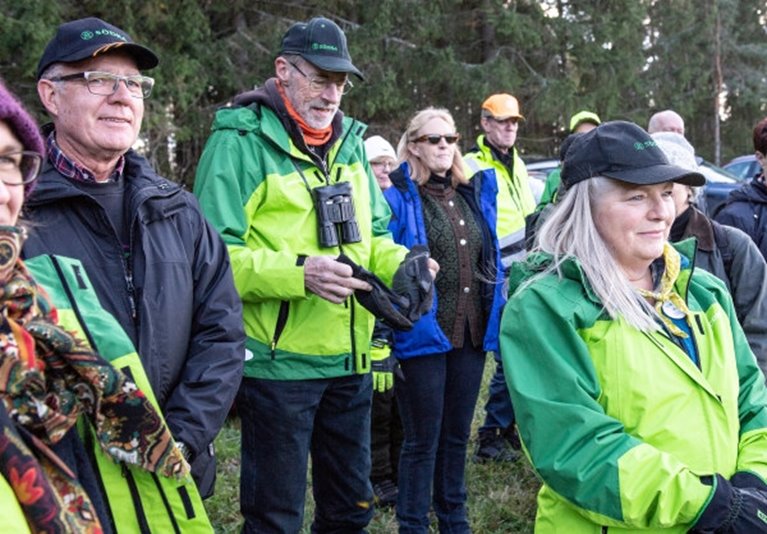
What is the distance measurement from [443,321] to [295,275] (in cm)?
127

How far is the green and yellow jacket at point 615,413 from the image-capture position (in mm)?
2234

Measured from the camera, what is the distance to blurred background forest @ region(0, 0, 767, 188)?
39.6 ft

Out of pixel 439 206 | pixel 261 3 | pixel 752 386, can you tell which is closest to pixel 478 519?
pixel 439 206

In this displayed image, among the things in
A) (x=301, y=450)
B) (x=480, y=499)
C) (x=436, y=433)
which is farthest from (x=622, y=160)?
(x=480, y=499)

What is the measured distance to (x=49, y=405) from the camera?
1730mm

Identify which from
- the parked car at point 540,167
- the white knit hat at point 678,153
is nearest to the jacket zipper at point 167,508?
the white knit hat at point 678,153

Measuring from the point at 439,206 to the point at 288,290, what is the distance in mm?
1469

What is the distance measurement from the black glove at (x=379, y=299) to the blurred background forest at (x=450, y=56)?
8.58 meters

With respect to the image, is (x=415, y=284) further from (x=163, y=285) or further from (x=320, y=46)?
(x=163, y=285)

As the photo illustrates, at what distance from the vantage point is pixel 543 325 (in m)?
2.44

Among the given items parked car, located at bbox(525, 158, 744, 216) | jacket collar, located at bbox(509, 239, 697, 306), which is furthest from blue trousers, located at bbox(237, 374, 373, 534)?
parked car, located at bbox(525, 158, 744, 216)

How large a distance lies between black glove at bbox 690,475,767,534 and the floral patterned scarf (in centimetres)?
141

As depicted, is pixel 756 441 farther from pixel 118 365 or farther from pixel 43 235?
pixel 43 235

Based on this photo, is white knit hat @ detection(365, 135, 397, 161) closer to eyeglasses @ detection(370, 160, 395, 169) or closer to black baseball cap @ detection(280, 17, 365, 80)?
eyeglasses @ detection(370, 160, 395, 169)
